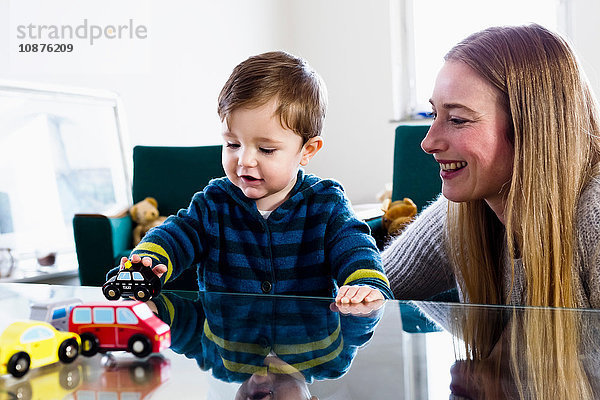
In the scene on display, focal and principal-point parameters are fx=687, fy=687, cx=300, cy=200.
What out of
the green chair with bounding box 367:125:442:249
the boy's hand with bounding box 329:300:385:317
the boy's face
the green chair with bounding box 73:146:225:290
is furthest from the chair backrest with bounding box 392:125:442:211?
the boy's hand with bounding box 329:300:385:317

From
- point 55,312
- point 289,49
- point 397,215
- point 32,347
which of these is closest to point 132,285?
point 55,312

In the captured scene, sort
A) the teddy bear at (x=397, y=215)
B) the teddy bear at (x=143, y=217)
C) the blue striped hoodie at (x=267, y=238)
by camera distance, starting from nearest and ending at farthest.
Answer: the blue striped hoodie at (x=267, y=238), the teddy bear at (x=397, y=215), the teddy bear at (x=143, y=217)

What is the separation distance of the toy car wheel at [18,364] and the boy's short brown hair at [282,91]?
0.68m

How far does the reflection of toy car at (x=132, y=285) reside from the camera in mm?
855

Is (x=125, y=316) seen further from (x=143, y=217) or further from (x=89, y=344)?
(x=143, y=217)

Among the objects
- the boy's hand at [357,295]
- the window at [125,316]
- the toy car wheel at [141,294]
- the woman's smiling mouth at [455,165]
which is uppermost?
the woman's smiling mouth at [455,165]

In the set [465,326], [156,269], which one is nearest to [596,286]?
[465,326]

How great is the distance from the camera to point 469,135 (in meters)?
1.06

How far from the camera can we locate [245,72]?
119 cm

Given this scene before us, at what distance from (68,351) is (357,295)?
0.40m

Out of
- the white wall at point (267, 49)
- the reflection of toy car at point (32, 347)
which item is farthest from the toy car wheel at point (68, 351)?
the white wall at point (267, 49)

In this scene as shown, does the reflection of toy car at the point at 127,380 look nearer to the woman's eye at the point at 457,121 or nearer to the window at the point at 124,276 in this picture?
the window at the point at 124,276

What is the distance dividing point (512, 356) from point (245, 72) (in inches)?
30.9

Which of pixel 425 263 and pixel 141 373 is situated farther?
pixel 425 263
